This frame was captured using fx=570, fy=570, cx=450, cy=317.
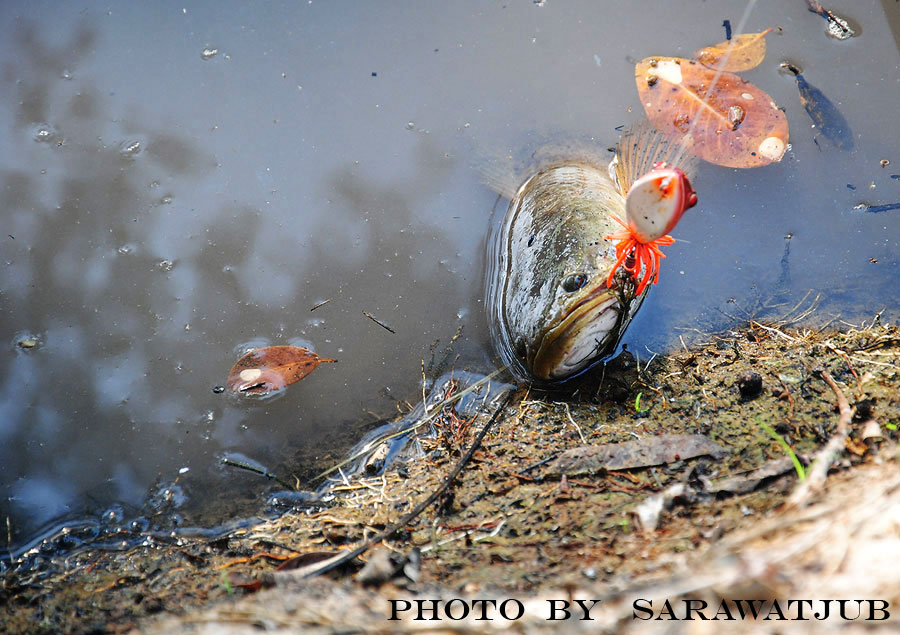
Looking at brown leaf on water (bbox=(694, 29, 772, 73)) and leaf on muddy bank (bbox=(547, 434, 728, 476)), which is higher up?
brown leaf on water (bbox=(694, 29, 772, 73))

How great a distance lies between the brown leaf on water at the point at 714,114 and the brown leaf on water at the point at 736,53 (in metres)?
0.07

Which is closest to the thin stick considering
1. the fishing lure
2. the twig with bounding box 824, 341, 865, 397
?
the fishing lure

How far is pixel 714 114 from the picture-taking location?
352 centimetres

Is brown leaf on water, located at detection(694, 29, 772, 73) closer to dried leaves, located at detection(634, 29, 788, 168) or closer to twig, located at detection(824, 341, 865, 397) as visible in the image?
dried leaves, located at detection(634, 29, 788, 168)

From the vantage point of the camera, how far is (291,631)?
170 cm

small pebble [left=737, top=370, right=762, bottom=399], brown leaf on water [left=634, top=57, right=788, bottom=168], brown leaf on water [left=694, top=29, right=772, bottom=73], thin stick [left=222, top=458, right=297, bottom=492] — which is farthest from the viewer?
brown leaf on water [left=694, top=29, right=772, bottom=73]

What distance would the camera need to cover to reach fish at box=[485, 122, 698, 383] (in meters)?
2.52

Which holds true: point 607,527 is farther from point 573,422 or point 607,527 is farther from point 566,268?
point 566,268

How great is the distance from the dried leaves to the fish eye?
1.59 m

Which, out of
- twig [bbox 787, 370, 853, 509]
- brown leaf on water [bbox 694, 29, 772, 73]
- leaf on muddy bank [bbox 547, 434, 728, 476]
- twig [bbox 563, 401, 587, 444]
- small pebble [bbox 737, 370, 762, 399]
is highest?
brown leaf on water [bbox 694, 29, 772, 73]

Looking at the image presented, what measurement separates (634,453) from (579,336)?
1.81 feet

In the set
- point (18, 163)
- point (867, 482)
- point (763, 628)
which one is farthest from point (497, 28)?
point (763, 628)

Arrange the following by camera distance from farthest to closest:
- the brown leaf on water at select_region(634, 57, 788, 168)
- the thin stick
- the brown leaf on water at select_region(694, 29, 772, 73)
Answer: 1. the brown leaf on water at select_region(694, 29, 772, 73)
2. the brown leaf on water at select_region(634, 57, 788, 168)
3. the thin stick

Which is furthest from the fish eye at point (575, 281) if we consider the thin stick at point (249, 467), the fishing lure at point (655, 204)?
the thin stick at point (249, 467)
